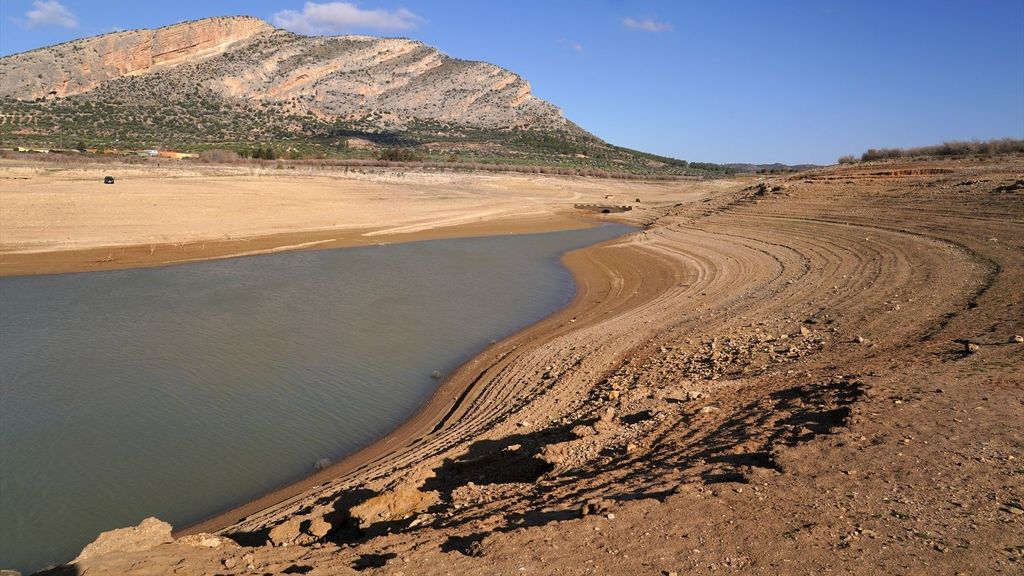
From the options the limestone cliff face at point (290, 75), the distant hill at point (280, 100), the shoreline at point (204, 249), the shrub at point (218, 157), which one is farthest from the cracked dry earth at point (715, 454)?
the limestone cliff face at point (290, 75)

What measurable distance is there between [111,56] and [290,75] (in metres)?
23.6

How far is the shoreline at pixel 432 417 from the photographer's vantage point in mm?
7422

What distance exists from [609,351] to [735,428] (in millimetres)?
4712

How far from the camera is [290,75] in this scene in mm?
95062

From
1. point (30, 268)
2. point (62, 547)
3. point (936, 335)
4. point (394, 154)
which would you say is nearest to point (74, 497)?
point (62, 547)

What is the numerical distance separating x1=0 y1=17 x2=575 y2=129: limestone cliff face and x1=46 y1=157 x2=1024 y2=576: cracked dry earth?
8777cm

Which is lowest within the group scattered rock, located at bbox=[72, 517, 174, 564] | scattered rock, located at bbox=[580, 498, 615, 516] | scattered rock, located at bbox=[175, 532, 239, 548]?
scattered rock, located at bbox=[175, 532, 239, 548]

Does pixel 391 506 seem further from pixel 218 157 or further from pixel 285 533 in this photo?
pixel 218 157

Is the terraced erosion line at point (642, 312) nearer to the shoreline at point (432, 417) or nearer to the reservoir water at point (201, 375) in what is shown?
the shoreline at point (432, 417)

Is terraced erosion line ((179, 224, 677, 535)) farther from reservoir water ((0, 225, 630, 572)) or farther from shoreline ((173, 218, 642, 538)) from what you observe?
reservoir water ((0, 225, 630, 572))

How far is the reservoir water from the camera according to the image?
783 centimetres

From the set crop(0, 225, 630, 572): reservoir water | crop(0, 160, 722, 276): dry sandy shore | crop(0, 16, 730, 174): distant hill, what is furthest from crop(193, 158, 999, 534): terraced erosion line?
crop(0, 16, 730, 174): distant hill

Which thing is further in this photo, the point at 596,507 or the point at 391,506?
the point at 391,506

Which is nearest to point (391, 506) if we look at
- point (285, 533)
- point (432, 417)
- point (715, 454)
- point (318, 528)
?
point (318, 528)
